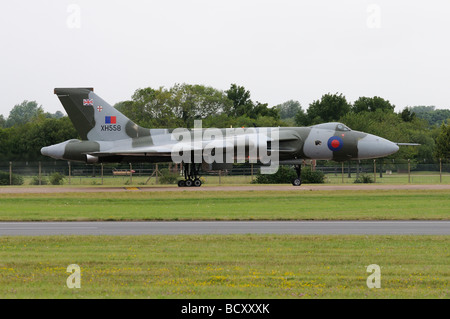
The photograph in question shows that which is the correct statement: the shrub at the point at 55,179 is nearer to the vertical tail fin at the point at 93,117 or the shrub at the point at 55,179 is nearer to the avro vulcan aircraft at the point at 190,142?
the avro vulcan aircraft at the point at 190,142

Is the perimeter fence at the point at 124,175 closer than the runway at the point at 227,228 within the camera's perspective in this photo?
No

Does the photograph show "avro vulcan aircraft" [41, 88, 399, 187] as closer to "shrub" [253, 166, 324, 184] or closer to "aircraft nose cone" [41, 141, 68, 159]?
"aircraft nose cone" [41, 141, 68, 159]

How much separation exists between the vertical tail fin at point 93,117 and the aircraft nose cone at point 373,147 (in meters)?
13.0

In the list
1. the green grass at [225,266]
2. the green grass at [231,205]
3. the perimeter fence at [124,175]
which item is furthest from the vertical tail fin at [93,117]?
the green grass at [225,266]

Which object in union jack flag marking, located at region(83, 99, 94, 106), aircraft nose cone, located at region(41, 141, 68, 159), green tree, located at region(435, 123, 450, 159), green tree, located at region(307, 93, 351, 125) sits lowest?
aircraft nose cone, located at region(41, 141, 68, 159)

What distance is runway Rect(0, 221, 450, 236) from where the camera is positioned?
691 inches

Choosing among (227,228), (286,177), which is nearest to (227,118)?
(286,177)

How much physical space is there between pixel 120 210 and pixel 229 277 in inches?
598

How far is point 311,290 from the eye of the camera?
988cm

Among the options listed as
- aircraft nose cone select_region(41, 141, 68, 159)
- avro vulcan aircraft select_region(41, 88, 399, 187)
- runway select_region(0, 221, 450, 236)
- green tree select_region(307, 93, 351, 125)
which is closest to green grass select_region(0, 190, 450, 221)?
runway select_region(0, 221, 450, 236)

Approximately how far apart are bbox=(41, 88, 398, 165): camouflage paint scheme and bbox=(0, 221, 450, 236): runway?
18.1m

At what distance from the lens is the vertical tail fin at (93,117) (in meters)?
38.5

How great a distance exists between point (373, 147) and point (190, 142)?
11.0m
